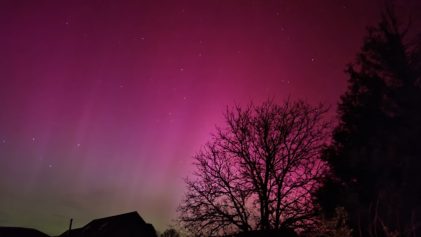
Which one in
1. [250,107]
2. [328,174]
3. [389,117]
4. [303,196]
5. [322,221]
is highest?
[250,107]

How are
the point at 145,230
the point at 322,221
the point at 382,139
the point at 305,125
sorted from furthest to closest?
the point at 145,230
the point at 305,125
the point at 382,139
the point at 322,221

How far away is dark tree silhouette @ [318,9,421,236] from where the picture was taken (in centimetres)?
1703

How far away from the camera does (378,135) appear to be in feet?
68.0

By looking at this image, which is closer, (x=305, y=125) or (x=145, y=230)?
(x=305, y=125)

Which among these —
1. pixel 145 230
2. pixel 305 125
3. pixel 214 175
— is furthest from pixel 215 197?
pixel 145 230

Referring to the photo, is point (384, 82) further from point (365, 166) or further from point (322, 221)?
point (322, 221)

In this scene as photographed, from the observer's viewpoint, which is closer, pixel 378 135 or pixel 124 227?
pixel 378 135

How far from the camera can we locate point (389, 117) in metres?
20.9

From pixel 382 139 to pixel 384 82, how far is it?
3.79 meters

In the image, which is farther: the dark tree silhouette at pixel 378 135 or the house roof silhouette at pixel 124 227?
the house roof silhouette at pixel 124 227

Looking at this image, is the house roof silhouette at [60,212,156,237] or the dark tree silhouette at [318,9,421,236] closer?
the dark tree silhouette at [318,9,421,236]

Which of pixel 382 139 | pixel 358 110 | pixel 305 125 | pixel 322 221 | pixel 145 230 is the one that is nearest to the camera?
pixel 322 221

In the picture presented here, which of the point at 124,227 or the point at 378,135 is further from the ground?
the point at 378,135

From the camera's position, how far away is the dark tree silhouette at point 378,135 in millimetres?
17031
